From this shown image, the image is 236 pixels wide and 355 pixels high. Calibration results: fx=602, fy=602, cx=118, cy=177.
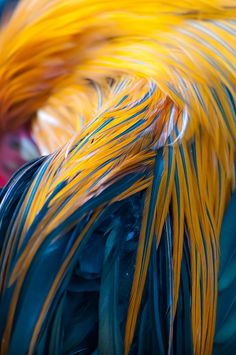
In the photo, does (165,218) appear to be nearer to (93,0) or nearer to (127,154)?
(127,154)

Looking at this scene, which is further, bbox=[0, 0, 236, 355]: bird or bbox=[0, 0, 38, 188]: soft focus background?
bbox=[0, 0, 38, 188]: soft focus background

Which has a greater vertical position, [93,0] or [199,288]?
[93,0]

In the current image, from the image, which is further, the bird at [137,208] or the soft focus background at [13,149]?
the soft focus background at [13,149]

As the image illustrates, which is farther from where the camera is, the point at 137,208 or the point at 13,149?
the point at 13,149

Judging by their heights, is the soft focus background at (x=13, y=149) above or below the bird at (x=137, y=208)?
above

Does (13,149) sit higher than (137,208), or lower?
higher

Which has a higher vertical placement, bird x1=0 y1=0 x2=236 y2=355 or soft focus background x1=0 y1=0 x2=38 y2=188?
soft focus background x1=0 y1=0 x2=38 y2=188

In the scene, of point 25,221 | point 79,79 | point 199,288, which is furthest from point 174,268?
point 79,79

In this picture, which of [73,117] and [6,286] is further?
[73,117]
